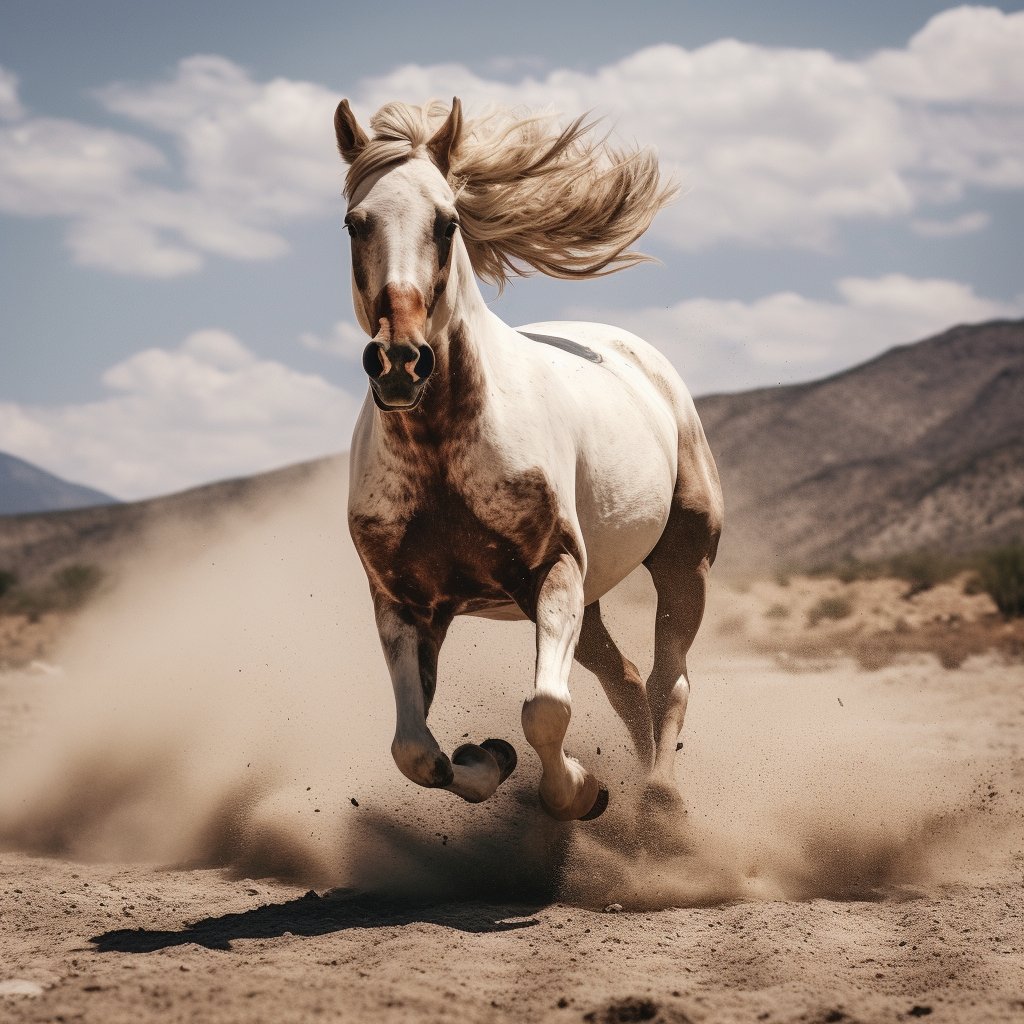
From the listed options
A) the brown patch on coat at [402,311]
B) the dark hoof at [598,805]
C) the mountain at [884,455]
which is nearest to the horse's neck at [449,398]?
the brown patch on coat at [402,311]

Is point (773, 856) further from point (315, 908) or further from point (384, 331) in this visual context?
point (384, 331)

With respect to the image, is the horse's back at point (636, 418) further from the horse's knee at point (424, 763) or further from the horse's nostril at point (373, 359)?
the horse's nostril at point (373, 359)

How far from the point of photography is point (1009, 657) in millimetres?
13359

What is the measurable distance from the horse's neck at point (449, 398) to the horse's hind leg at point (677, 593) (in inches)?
75.3

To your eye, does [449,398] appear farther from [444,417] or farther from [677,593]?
[677,593]

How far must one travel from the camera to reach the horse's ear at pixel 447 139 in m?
3.94

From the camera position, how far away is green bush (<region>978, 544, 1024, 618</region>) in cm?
1723

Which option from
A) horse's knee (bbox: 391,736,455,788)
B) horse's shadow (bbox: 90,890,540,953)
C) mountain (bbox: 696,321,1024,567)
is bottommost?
horse's shadow (bbox: 90,890,540,953)

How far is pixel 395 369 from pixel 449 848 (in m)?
2.60

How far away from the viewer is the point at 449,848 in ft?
16.9

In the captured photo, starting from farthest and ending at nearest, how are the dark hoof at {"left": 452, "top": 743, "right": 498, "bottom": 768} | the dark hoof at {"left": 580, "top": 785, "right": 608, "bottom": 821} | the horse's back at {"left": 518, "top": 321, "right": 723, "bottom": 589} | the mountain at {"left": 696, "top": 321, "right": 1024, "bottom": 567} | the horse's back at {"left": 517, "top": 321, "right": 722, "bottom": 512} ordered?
1. the mountain at {"left": 696, "top": 321, "right": 1024, "bottom": 567}
2. the horse's back at {"left": 517, "top": 321, "right": 722, "bottom": 512}
3. the horse's back at {"left": 518, "top": 321, "right": 723, "bottom": 589}
4. the dark hoof at {"left": 580, "top": 785, "right": 608, "bottom": 821}
5. the dark hoof at {"left": 452, "top": 743, "right": 498, "bottom": 768}

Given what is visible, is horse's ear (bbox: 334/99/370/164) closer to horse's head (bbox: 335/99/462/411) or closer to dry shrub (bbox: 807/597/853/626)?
horse's head (bbox: 335/99/462/411)

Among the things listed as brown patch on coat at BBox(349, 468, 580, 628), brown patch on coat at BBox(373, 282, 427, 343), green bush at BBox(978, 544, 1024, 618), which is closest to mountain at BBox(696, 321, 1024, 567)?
green bush at BBox(978, 544, 1024, 618)

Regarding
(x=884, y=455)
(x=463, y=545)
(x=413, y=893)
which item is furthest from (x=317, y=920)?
(x=884, y=455)
